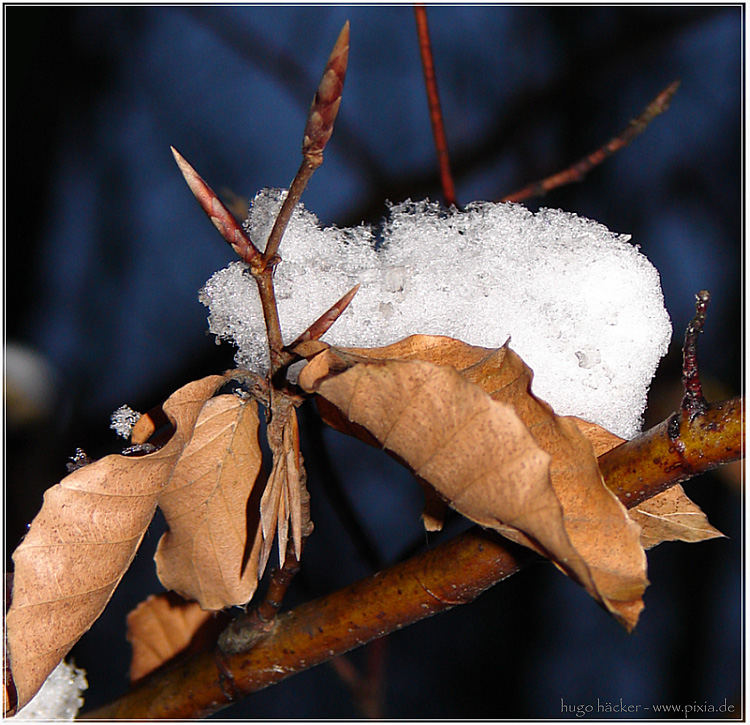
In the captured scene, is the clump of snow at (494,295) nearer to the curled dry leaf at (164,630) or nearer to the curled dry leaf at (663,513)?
the curled dry leaf at (663,513)

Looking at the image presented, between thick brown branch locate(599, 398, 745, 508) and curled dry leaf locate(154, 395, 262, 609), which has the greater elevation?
curled dry leaf locate(154, 395, 262, 609)

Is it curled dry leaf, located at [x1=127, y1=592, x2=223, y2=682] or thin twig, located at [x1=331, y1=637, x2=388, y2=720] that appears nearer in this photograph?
curled dry leaf, located at [x1=127, y1=592, x2=223, y2=682]

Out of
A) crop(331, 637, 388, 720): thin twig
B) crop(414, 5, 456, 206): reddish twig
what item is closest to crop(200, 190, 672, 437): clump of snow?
crop(414, 5, 456, 206): reddish twig

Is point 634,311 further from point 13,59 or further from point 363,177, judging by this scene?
point 13,59

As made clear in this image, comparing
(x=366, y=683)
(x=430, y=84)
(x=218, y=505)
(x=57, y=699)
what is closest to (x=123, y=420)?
(x=218, y=505)

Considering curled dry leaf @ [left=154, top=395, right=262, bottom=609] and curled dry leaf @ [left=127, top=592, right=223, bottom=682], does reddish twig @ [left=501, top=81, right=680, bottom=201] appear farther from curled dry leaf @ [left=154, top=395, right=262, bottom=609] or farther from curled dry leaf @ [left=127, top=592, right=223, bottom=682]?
curled dry leaf @ [left=127, top=592, right=223, bottom=682]

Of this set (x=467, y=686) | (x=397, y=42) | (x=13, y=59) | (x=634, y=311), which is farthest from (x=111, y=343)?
(x=634, y=311)
